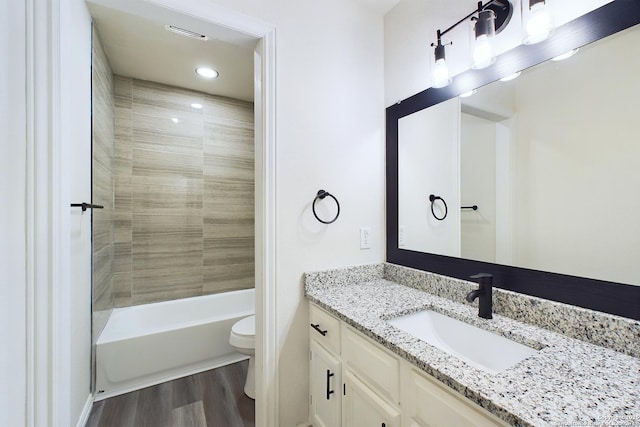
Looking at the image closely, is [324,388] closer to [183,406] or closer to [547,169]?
[183,406]

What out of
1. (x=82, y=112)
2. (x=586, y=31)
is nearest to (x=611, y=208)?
(x=586, y=31)

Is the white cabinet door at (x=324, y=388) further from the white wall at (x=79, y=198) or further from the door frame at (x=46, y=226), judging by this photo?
the white wall at (x=79, y=198)

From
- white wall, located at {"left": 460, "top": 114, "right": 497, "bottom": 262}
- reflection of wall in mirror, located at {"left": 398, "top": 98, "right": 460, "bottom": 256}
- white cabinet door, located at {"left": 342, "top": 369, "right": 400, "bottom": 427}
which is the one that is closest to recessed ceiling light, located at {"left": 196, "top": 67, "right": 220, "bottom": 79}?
reflection of wall in mirror, located at {"left": 398, "top": 98, "right": 460, "bottom": 256}

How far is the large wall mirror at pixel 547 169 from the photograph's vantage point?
2.77 ft

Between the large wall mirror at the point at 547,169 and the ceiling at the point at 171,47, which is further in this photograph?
the ceiling at the point at 171,47

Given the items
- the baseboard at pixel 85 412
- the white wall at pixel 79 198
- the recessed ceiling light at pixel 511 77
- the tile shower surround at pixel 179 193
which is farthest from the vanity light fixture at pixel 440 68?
the baseboard at pixel 85 412

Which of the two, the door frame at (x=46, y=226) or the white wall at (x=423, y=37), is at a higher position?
the white wall at (x=423, y=37)

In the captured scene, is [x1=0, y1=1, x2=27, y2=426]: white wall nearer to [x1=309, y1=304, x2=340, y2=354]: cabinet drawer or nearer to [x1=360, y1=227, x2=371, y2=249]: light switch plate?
[x1=309, y1=304, x2=340, y2=354]: cabinet drawer

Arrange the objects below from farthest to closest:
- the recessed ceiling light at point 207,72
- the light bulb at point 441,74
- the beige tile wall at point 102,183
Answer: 1. the recessed ceiling light at point 207,72
2. the beige tile wall at point 102,183
3. the light bulb at point 441,74

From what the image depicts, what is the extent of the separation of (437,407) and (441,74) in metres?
1.38

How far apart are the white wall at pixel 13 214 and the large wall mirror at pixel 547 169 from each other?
170cm

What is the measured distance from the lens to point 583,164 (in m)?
0.93

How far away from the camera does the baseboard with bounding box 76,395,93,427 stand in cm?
157

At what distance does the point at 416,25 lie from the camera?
4.94 feet
